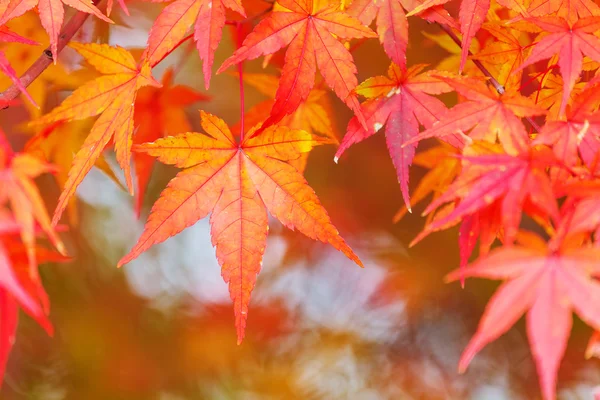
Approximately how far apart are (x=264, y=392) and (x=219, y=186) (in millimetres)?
1580

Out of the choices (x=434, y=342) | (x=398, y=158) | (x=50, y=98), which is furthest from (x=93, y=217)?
(x=398, y=158)

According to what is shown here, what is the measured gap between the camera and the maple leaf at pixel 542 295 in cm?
45

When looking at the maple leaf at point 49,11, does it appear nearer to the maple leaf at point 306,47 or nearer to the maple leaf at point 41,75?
the maple leaf at point 306,47

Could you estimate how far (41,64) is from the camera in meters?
0.74

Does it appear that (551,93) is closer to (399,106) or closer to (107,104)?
(399,106)

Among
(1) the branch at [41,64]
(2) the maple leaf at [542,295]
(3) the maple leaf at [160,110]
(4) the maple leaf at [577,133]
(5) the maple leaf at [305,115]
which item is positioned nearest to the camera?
(2) the maple leaf at [542,295]

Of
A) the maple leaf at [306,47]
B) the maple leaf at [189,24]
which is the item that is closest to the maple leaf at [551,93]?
the maple leaf at [306,47]

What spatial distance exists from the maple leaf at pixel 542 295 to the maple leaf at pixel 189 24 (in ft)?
1.29

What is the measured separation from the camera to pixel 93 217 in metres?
2.34

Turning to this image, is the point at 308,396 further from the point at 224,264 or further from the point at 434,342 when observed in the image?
the point at 224,264

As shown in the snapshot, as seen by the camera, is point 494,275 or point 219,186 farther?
point 219,186

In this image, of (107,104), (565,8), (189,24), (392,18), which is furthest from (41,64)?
(565,8)

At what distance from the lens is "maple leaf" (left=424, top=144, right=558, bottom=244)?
1.72 ft

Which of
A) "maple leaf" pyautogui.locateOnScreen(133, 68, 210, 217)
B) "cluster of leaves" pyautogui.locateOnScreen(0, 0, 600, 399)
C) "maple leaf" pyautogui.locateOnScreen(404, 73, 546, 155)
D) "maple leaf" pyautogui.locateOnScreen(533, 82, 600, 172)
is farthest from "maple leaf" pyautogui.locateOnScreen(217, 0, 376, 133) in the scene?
"maple leaf" pyautogui.locateOnScreen(133, 68, 210, 217)
